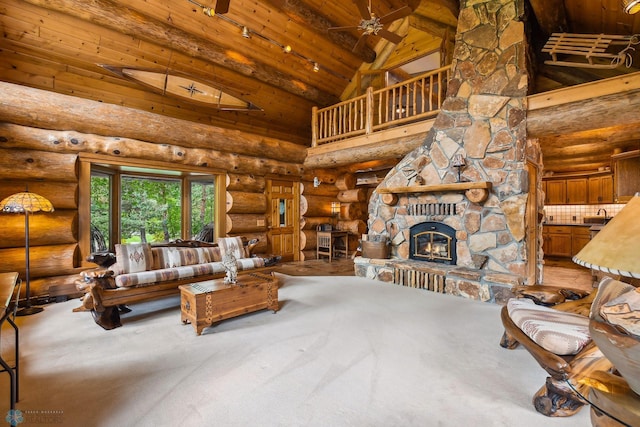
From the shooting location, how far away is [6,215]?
13.1ft

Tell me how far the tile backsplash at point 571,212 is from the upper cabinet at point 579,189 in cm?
22

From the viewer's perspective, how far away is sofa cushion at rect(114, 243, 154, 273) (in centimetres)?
378

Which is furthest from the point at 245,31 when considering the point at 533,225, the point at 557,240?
the point at 557,240

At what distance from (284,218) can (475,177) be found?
4532 mm

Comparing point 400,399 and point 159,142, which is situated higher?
point 159,142

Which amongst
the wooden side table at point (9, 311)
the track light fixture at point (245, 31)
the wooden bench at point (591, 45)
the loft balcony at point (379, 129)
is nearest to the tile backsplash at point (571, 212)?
the wooden bench at point (591, 45)

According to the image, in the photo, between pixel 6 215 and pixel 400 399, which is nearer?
pixel 400 399

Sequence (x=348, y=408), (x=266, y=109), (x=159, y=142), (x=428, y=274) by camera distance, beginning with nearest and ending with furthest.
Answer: (x=348, y=408), (x=428, y=274), (x=159, y=142), (x=266, y=109)

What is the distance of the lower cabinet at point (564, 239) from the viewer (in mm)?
7068

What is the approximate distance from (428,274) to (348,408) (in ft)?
10.6

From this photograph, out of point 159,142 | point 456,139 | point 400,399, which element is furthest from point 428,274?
point 159,142

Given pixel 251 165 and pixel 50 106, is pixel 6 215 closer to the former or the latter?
pixel 50 106

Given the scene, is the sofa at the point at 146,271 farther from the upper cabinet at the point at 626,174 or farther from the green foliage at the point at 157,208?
the upper cabinet at the point at 626,174

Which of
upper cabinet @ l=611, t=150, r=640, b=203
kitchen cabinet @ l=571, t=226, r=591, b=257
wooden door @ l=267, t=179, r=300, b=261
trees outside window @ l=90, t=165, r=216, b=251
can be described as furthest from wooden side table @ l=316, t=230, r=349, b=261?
upper cabinet @ l=611, t=150, r=640, b=203
